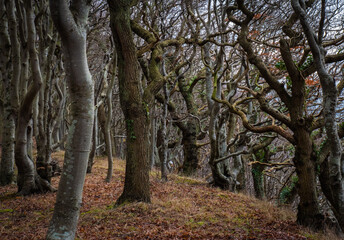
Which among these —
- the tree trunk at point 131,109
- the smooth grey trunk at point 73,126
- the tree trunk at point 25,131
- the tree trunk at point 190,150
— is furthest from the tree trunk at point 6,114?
the tree trunk at point 190,150

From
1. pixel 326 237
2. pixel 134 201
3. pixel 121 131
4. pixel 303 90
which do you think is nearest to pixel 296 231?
pixel 326 237

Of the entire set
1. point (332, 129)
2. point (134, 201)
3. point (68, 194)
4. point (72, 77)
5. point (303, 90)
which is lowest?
point (134, 201)

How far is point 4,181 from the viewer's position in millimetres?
7965

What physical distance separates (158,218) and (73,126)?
296cm

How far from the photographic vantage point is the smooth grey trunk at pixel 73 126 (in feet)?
10.1

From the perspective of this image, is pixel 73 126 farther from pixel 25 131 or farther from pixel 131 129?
pixel 25 131

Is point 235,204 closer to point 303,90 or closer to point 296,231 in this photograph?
point 296,231

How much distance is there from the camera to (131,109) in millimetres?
5957

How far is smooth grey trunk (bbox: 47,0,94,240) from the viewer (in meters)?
3.08

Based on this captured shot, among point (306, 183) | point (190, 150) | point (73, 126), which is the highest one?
point (73, 126)

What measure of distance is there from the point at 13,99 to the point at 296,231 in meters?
8.07

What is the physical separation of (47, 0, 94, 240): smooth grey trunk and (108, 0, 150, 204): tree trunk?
2.66m

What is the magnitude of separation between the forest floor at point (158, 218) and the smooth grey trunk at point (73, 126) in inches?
44.9

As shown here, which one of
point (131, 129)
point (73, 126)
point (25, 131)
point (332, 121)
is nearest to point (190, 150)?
point (131, 129)
